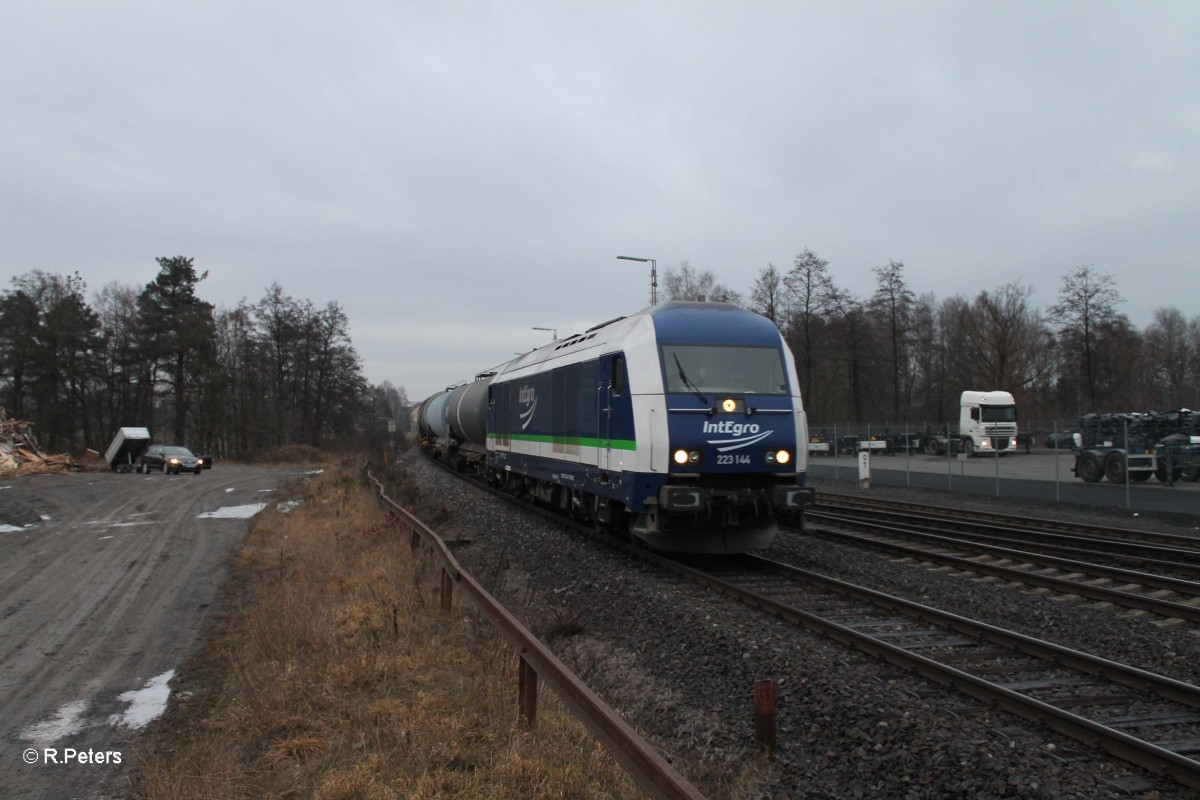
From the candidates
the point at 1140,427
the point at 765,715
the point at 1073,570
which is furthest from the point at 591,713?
the point at 1140,427

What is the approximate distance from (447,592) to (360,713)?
116 inches

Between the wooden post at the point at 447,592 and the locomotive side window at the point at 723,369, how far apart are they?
358 centimetres

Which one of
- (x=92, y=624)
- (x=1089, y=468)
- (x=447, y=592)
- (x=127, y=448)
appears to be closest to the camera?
(x=447, y=592)

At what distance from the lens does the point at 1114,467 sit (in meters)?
23.5

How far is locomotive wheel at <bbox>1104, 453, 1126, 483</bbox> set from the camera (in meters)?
23.3

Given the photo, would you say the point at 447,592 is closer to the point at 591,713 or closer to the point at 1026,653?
the point at 591,713

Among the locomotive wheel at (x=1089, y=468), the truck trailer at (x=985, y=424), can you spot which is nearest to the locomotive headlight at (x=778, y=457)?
the locomotive wheel at (x=1089, y=468)

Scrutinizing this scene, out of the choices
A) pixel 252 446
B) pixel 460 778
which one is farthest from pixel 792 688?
pixel 252 446

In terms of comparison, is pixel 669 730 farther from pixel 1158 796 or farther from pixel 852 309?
pixel 852 309

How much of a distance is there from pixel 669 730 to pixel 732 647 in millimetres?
1396

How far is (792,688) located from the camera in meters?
6.03

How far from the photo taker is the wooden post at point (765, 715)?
16.1 feet

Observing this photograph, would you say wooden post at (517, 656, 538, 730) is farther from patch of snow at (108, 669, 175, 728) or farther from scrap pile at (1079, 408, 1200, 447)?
scrap pile at (1079, 408, 1200, 447)

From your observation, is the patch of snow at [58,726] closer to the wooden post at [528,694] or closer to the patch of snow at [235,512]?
the wooden post at [528,694]
